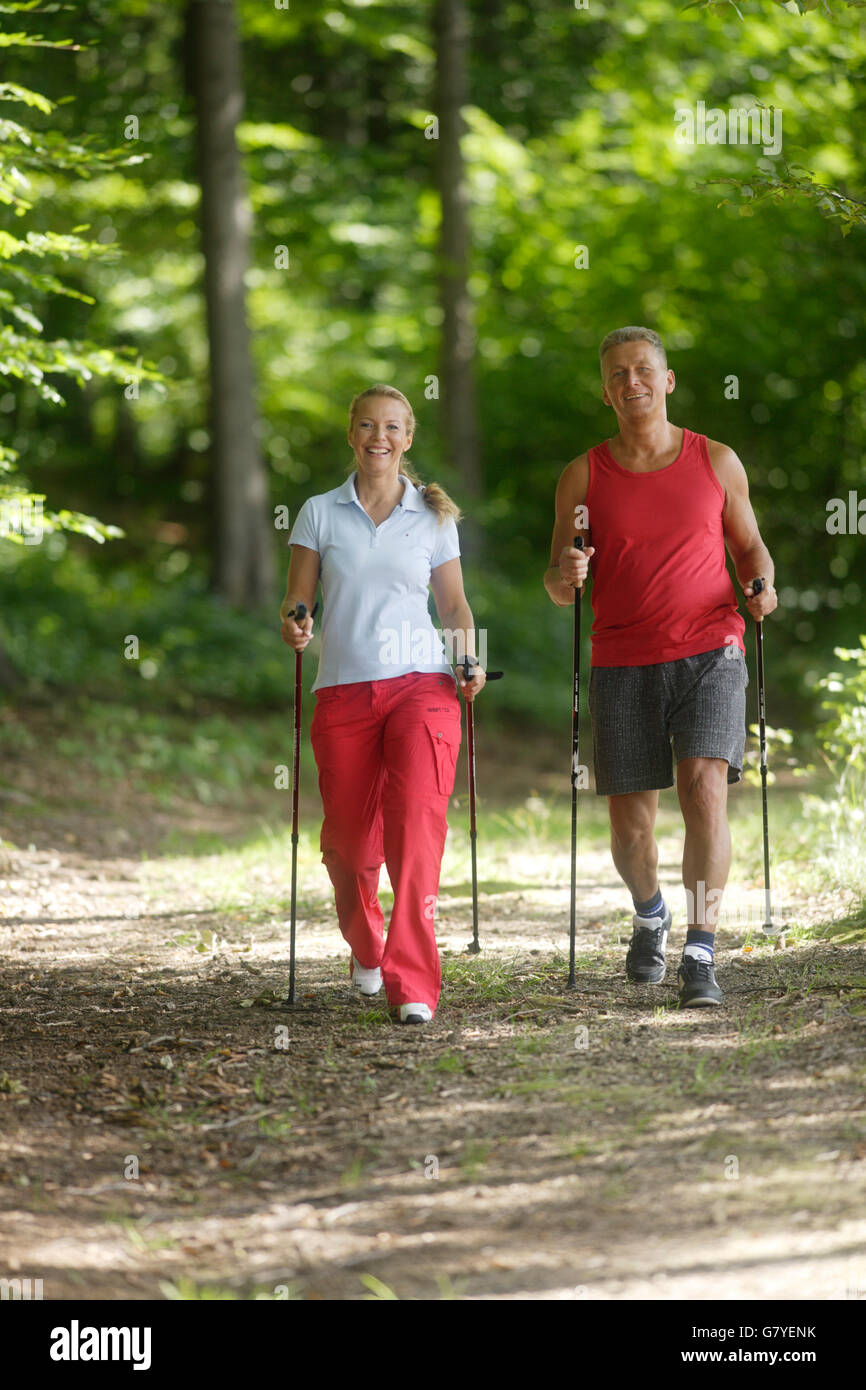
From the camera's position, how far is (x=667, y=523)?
5.08 meters

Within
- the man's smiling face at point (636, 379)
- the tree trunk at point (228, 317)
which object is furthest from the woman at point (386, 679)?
the tree trunk at point (228, 317)

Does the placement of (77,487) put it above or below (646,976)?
above

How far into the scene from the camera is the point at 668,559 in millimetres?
5059

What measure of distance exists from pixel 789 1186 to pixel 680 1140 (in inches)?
15.2

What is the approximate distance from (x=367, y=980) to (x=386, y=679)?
1.14m

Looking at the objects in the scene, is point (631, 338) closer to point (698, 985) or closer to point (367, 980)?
point (698, 985)

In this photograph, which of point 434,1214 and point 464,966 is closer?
point 434,1214

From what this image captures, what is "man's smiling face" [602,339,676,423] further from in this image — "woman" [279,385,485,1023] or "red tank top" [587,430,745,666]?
"woman" [279,385,485,1023]

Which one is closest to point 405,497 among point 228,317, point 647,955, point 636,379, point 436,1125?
point 636,379

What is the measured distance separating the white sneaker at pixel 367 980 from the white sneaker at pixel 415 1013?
445 mm

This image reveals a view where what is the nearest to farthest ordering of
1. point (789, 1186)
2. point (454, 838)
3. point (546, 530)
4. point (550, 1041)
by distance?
point (789, 1186), point (550, 1041), point (454, 838), point (546, 530)
